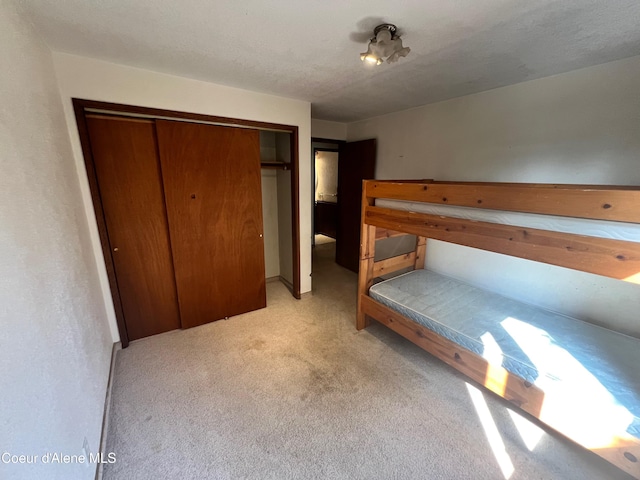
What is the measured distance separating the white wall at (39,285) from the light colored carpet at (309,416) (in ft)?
1.01

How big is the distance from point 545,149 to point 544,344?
4.97ft

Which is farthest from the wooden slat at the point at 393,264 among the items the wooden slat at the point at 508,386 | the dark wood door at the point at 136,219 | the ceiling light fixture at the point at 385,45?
the dark wood door at the point at 136,219

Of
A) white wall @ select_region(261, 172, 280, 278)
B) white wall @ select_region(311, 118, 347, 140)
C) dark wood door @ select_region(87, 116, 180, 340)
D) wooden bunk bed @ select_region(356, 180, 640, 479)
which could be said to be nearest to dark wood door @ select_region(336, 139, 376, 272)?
white wall @ select_region(311, 118, 347, 140)

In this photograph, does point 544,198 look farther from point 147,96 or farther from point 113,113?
point 113,113

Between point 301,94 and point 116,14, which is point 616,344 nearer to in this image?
point 301,94

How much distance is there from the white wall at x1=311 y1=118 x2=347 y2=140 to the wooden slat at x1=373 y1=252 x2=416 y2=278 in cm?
215

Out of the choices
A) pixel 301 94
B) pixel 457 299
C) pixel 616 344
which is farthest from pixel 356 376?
pixel 301 94

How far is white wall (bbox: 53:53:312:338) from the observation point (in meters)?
1.78

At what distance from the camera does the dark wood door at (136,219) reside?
2012mm

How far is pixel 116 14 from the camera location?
1259 mm

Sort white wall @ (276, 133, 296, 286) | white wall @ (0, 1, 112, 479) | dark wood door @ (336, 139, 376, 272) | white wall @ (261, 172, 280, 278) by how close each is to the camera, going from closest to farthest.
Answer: white wall @ (0, 1, 112, 479) → white wall @ (276, 133, 296, 286) → white wall @ (261, 172, 280, 278) → dark wood door @ (336, 139, 376, 272)

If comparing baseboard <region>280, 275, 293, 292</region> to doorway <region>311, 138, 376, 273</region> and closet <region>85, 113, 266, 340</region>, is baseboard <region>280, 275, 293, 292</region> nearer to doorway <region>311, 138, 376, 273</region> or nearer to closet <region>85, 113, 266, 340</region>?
closet <region>85, 113, 266, 340</region>

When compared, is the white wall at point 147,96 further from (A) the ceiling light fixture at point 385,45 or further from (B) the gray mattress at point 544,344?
(B) the gray mattress at point 544,344

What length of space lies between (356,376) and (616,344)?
5.50ft
